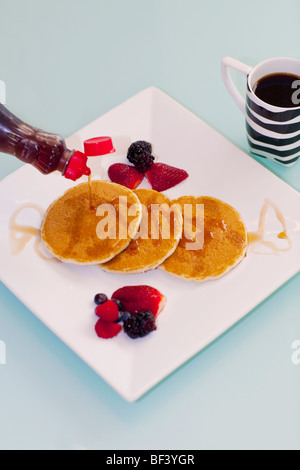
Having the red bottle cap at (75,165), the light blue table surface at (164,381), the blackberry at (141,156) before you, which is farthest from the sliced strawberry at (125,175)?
the light blue table surface at (164,381)

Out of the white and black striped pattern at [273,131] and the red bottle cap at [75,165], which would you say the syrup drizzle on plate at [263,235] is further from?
the red bottle cap at [75,165]

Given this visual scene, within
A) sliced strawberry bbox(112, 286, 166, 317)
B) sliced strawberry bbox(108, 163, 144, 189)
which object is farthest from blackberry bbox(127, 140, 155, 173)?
sliced strawberry bbox(112, 286, 166, 317)

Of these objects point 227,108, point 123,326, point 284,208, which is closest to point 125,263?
point 123,326

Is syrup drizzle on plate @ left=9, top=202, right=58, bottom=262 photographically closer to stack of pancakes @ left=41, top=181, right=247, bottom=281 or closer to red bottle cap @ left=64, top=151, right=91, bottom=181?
stack of pancakes @ left=41, top=181, right=247, bottom=281

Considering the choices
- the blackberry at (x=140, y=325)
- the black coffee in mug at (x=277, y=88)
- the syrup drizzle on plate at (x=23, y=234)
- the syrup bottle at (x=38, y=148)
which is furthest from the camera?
the black coffee in mug at (x=277, y=88)

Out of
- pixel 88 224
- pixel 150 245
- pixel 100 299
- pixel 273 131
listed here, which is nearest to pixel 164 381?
pixel 100 299
